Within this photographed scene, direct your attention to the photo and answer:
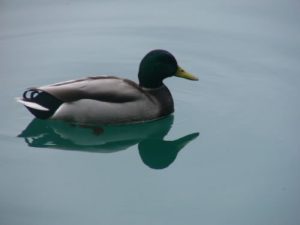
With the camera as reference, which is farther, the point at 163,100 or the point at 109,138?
the point at 163,100

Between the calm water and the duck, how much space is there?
0.47ft

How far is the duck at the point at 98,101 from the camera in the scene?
270 inches

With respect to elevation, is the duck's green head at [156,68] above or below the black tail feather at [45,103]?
above

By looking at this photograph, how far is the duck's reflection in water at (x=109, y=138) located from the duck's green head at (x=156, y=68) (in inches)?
18.2

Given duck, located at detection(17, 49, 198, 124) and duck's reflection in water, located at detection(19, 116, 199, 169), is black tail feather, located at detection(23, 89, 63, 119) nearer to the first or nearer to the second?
duck, located at detection(17, 49, 198, 124)

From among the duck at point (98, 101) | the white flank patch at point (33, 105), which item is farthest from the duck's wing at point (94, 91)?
the white flank patch at point (33, 105)

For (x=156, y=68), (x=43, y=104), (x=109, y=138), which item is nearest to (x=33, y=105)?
(x=43, y=104)

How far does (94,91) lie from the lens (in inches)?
270

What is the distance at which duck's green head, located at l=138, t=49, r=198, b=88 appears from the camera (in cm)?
714

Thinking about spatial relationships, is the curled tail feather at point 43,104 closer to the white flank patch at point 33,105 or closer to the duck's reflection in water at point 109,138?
the white flank patch at point 33,105

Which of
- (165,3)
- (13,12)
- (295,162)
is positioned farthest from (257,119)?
(13,12)

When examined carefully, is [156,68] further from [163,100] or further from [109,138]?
[109,138]

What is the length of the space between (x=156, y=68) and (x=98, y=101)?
79cm

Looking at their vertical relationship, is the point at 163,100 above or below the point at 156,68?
below
